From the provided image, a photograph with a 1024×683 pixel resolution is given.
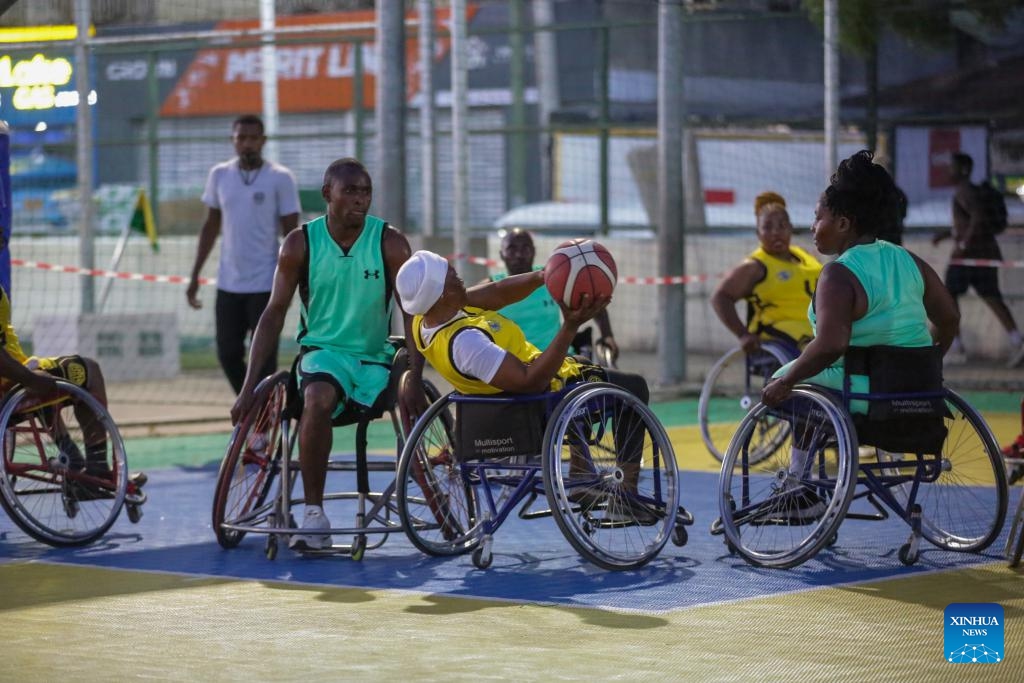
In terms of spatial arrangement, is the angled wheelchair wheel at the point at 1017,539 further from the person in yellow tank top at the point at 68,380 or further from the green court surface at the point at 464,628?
the person in yellow tank top at the point at 68,380

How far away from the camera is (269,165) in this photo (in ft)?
36.4

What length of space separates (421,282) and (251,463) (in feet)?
4.10

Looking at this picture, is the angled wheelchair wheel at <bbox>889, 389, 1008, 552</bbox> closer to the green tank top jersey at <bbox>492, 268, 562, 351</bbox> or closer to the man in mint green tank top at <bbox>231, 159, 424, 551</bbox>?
the green tank top jersey at <bbox>492, 268, 562, 351</bbox>

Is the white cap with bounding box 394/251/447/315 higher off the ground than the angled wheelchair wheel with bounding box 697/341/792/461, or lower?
higher

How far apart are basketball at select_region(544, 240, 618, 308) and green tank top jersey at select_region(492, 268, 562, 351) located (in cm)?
200

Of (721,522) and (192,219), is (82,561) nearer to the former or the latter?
(721,522)

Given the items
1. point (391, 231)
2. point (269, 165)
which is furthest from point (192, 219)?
point (391, 231)

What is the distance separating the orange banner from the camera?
23.5 meters

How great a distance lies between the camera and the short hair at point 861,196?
24.4 feet

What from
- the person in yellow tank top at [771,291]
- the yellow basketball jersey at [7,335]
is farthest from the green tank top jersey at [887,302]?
the yellow basketball jersey at [7,335]

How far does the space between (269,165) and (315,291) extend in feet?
10.6

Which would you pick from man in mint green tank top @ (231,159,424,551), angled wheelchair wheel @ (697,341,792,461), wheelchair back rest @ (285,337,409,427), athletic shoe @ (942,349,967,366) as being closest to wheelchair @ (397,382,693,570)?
wheelchair back rest @ (285,337,409,427)

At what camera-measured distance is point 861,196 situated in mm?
7453

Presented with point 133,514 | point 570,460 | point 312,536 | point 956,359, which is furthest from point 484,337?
point 956,359
